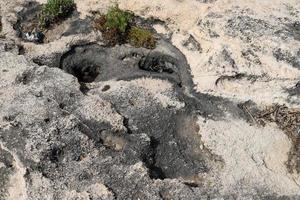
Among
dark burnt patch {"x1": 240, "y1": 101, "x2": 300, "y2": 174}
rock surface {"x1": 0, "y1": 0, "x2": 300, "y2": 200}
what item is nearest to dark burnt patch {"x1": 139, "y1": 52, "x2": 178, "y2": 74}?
rock surface {"x1": 0, "y1": 0, "x2": 300, "y2": 200}

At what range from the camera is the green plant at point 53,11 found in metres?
14.3

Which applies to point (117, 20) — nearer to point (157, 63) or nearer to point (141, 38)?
point (141, 38)

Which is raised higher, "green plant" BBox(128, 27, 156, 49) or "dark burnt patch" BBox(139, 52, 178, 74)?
"green plant" BBox(128, 27, 156, 49)

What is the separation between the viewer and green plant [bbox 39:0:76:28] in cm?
1432

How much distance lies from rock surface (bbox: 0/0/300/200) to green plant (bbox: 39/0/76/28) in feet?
1.12

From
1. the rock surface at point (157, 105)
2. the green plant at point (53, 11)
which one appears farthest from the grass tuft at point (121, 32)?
the green plant at point (53, 11)

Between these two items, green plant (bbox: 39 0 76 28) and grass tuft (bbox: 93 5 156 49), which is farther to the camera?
green plant (bbox: 39 0 76 28)

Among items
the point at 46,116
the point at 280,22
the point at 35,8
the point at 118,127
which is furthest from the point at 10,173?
the point at 280,22

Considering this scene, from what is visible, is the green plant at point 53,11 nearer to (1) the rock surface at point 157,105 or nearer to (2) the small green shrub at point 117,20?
(1) the rock surface at point 157,105

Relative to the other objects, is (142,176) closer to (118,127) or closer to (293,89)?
(118,127)

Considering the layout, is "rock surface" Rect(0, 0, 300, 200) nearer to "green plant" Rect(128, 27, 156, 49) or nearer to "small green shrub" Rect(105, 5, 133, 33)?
"green plant" Rect(128, 27, 156, 49)

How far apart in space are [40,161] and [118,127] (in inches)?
69.1

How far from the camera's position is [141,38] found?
44.8ft

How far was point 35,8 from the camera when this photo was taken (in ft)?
48.7
